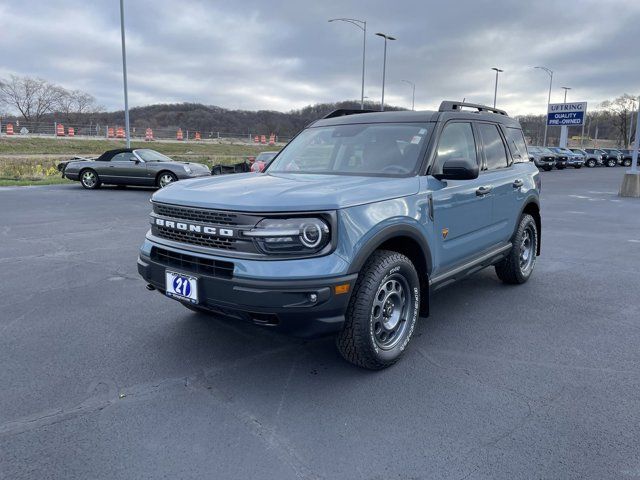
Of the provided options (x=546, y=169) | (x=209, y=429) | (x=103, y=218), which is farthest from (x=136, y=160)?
(x=546, y=169)

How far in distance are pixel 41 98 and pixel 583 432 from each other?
88951 mm

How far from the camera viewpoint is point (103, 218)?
10664 millimetres

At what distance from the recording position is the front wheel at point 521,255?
5621 millimetres

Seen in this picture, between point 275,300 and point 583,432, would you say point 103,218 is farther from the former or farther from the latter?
point 583,432

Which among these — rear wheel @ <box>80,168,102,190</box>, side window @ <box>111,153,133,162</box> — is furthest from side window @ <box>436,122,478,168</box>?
rear wheel @ <box>80,168,102,190</box>

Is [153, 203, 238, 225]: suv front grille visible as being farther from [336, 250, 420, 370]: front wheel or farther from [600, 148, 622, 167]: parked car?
[600, 148, 622, 167]: parked car

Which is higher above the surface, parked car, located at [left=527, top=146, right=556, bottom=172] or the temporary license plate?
parked car, located at [left=527, top=146, right=556, bottom=172]

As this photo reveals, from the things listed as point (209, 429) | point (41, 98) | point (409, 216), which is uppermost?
point (41, 98)

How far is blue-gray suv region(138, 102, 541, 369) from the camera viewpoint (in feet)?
10.1

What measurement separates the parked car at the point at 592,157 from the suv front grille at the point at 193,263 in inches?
1988

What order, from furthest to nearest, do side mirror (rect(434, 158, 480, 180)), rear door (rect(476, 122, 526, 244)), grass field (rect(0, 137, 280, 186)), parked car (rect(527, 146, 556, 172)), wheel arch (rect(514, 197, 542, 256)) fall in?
parked car (rect(527, 146, 556, 172)) → grass field (rect(0, 137, 280, 186)) → wheel arch (rect(514, 197, 542, 256)) → rear door (rect(476, 122, 526, 244)) → side mirror (rect(434, 158, 480, 180))

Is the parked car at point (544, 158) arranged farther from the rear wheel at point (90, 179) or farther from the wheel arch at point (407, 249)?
the wheel arch at point (407, 249)

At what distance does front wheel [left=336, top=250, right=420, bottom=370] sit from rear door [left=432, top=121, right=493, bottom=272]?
→ 1.56 feet

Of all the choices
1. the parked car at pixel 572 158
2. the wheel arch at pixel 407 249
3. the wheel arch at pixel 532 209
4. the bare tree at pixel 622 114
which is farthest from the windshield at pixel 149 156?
the bare tree at pixel 622 114
